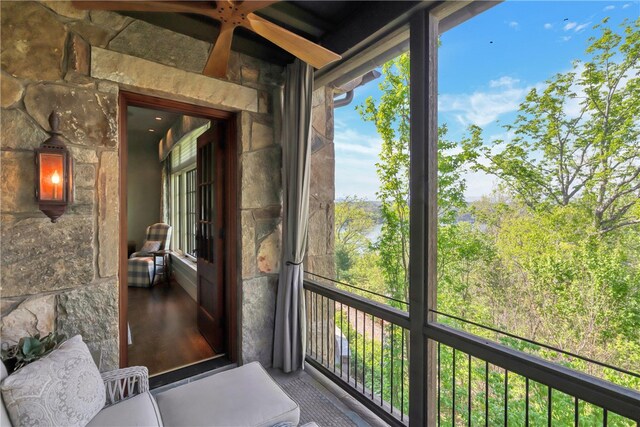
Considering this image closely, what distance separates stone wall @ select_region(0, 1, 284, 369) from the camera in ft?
5.39

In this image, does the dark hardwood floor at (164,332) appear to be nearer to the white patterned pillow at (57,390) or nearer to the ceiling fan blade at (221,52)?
the white patterned pillow at (57,390)

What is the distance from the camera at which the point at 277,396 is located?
4.90 feet

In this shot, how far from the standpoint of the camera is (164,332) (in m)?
3.24

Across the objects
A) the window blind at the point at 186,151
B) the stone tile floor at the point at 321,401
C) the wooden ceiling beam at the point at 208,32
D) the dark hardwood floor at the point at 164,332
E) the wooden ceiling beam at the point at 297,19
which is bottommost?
the stone tile floor at the point at 321,401

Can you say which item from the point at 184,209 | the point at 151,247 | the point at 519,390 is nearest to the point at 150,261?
the point at 151,247

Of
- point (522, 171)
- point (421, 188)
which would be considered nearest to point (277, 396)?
point (421, 188)

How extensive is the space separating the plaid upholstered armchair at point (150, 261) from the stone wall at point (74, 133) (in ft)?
11.3

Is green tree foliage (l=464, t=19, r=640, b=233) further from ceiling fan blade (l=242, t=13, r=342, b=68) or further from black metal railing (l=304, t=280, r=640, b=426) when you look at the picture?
ceiling fan blade (l=242, t=13, r=342, b=68)

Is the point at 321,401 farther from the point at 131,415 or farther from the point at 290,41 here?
the point at 290,41

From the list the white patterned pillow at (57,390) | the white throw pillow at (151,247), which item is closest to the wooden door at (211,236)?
the white patterned pillow at (57,390)

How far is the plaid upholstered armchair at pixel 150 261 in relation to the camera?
498cm

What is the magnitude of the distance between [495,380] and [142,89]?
346 centimetres

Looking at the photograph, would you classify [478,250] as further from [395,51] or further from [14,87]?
[14,87]

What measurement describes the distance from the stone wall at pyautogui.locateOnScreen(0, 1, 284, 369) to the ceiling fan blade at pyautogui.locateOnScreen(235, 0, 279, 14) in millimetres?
1127
